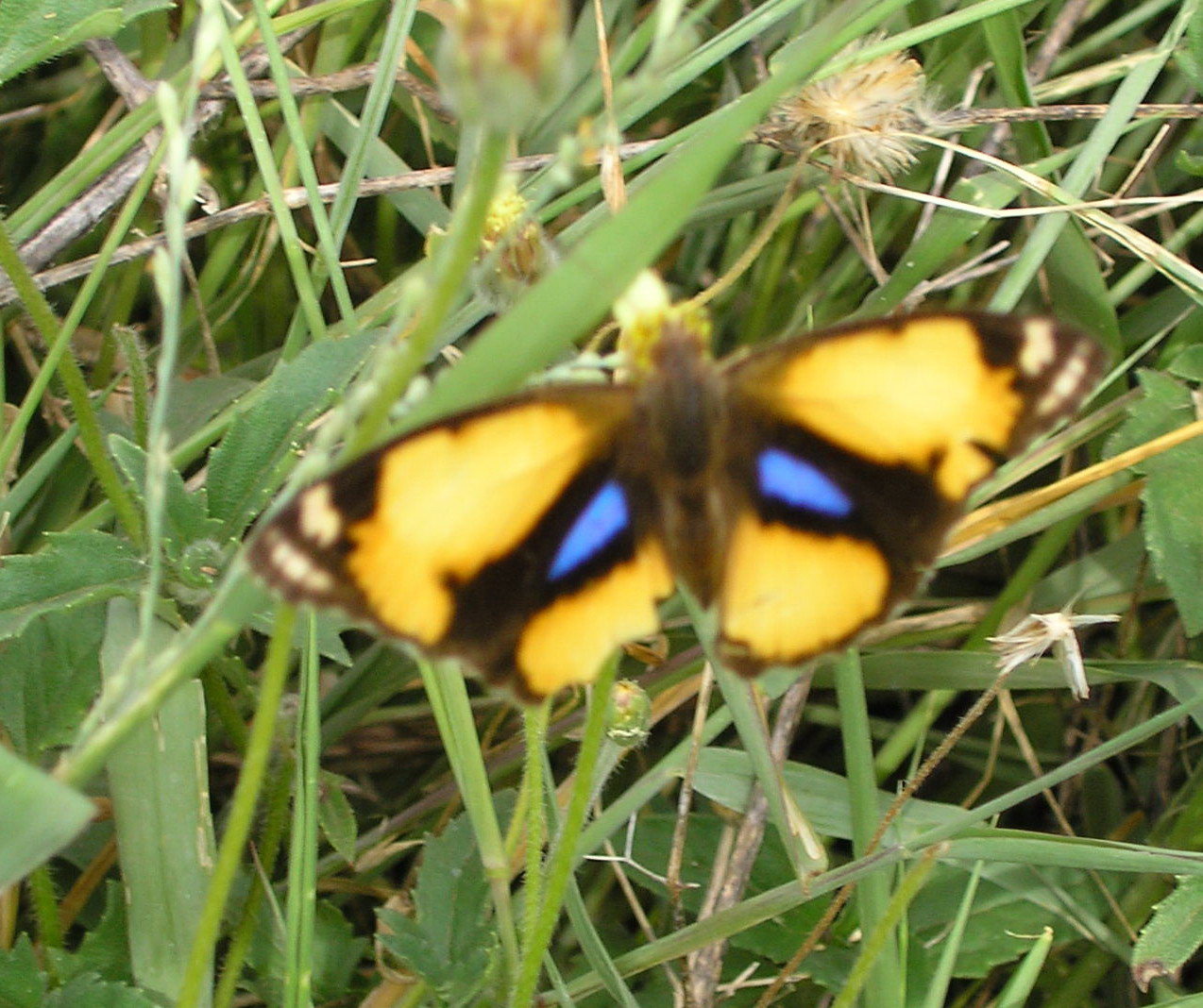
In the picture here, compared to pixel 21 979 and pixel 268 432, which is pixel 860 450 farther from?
pixel 21 979

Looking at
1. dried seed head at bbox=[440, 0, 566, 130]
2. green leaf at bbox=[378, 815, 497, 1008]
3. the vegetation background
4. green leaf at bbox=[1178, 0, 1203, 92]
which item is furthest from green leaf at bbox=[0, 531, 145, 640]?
green leaf at bbox=[1178, 0, 1203, 92]

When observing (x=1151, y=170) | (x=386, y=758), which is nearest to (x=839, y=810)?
(x=386, y=758)

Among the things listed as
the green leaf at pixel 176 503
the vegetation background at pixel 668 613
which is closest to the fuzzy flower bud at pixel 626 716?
the vegetation background at pixel 668 613

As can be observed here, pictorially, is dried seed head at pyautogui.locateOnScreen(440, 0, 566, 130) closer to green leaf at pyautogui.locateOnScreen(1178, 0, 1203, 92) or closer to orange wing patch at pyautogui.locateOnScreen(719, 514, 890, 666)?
orange wing patch at pyautogui.locateOnScreen(719, 514, 890, 666)

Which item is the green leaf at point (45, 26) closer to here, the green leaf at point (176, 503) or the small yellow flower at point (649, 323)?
the green leaf at point (176, 503)

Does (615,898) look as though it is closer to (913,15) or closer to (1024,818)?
(1024,818)
